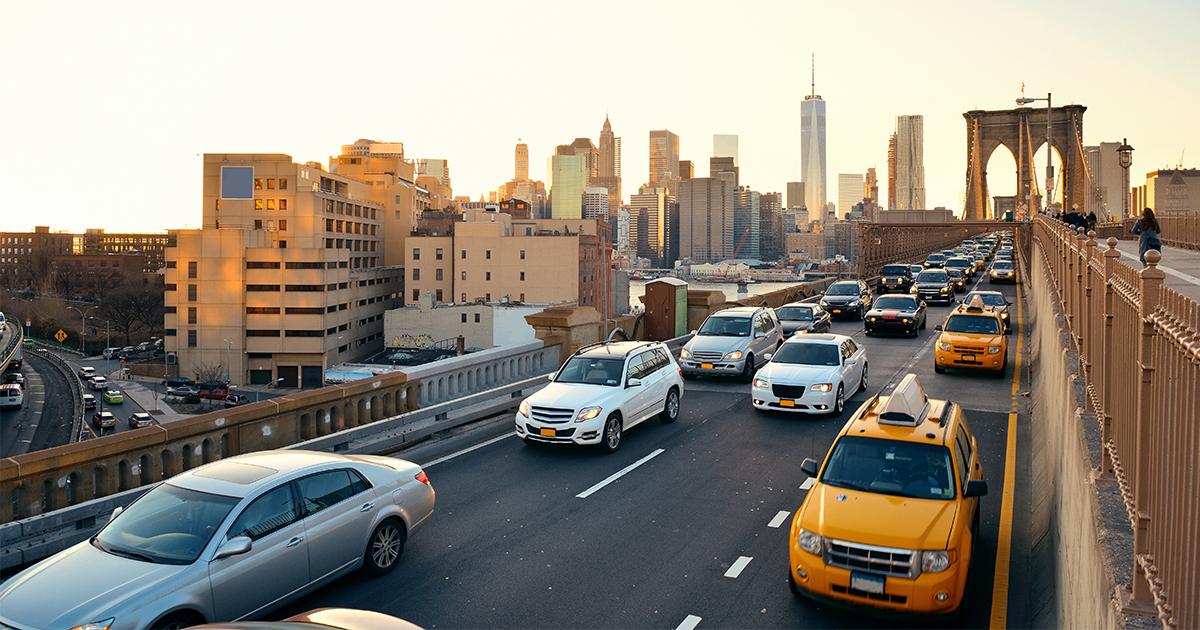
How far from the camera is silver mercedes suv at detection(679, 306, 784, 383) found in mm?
19438

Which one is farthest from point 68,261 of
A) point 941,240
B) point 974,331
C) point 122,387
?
point 974,331

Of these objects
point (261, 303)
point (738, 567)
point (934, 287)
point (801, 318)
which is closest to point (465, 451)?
point (738, 567)

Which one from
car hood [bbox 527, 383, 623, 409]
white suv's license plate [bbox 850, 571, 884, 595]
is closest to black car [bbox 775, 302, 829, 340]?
car hood [bbox 527, 383, 623, 409]

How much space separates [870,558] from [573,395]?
6916mm

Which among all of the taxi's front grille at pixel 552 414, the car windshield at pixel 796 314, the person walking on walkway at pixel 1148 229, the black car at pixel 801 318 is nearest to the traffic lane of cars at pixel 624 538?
the taxi's front grille at pixel 552 414

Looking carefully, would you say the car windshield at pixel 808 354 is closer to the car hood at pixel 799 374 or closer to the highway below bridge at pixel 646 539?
the car hood at pixel 799 374

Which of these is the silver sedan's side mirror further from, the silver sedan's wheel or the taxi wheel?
the taxi wheel

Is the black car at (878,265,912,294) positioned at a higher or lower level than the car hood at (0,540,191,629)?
higher

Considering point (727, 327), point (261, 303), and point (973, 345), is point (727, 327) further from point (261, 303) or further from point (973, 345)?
point (261, 303)

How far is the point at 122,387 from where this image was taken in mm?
90500

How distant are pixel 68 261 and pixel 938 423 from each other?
20277 centimetres

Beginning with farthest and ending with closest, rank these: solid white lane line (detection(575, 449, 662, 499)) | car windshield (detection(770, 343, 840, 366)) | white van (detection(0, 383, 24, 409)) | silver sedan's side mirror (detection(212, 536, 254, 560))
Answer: white van (detection(0, 383, 24, 409)) → car windshield (detection(770, 343, 840, 366)) → solid white lane line (detection(575, 449, 662, 499)) → silver sedan's side mirror (detection(212, 536, 254, 560))

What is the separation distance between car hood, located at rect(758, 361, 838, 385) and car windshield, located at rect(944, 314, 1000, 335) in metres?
6.19

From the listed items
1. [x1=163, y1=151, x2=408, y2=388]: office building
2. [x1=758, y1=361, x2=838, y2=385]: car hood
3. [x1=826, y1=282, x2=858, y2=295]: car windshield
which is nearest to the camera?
[x1=758, y1=361, x2=838, y2=385]: car hood
